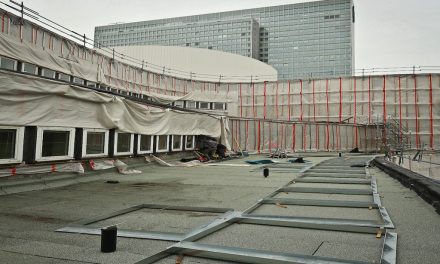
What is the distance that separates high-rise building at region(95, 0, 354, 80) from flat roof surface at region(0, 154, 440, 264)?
10600 centimetres

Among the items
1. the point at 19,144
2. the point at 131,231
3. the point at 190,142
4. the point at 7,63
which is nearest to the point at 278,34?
the point at 190,142

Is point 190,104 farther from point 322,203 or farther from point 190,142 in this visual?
point 322,203

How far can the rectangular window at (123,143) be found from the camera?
33.4ft

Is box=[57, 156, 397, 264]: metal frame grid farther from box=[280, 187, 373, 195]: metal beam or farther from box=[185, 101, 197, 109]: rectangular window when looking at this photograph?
box=[185, 101, 197, 109]: rectangular window

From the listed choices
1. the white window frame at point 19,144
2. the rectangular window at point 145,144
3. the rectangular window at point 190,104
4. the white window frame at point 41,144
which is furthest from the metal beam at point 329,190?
the rectangular window at point 190,104

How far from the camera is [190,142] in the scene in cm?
1534

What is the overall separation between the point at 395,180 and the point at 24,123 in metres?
7.95

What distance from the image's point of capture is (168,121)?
12102mm

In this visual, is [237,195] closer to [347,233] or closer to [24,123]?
[347,233]

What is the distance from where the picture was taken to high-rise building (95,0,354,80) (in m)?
110

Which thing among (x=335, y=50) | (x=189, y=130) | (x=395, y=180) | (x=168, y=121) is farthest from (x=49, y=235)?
(x=335, y=50)

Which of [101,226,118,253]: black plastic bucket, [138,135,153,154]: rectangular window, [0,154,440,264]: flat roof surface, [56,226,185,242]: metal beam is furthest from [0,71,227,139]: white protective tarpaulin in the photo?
[101,226,118,253]: black plastic bucket

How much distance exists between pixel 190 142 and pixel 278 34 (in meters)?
110

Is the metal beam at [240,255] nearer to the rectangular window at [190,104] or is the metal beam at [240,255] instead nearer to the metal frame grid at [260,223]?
the metal frame grid at [260,223]
